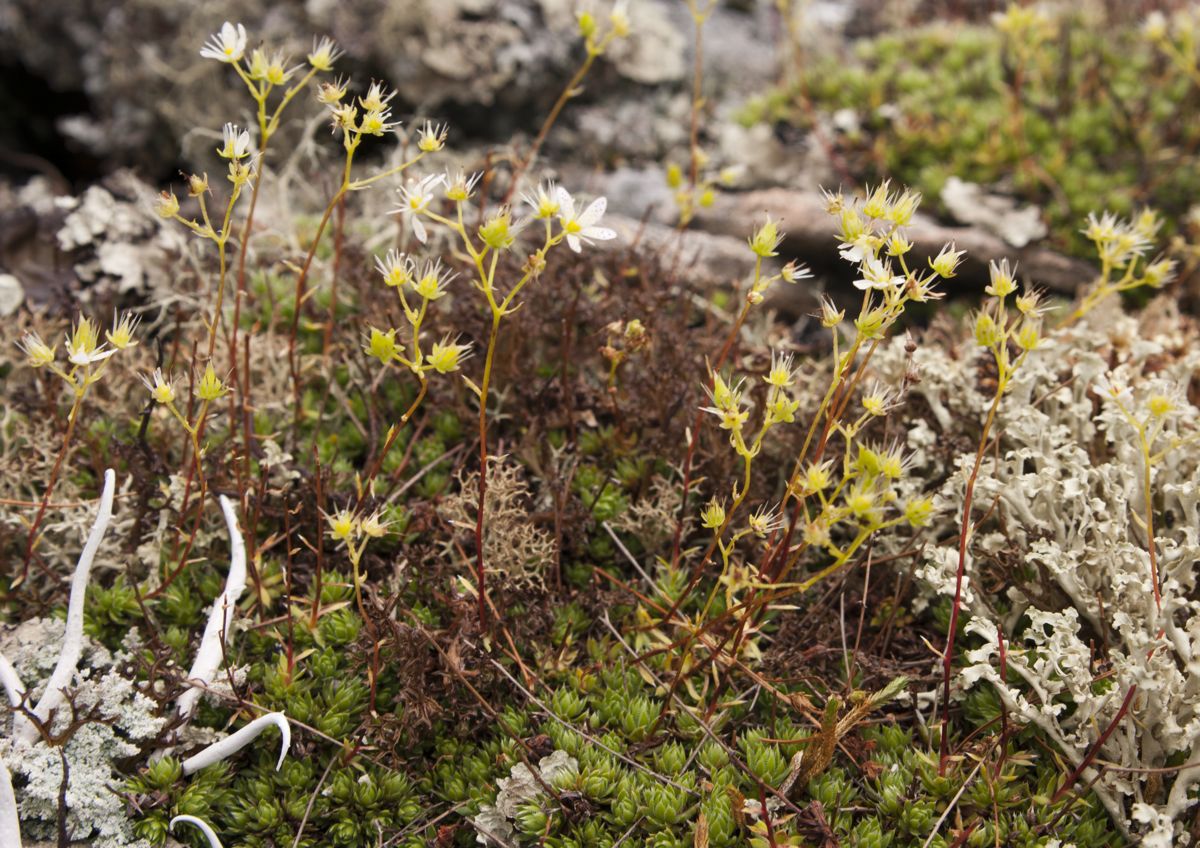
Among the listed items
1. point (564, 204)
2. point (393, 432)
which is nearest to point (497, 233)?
point (564, 204)

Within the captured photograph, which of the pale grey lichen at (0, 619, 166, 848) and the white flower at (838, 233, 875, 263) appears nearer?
the white flower at (838, 233, 875, 263)

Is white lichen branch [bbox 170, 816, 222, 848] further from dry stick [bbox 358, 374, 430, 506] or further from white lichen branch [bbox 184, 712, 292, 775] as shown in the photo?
dry stick [bbox 358, 374, 430, 506]

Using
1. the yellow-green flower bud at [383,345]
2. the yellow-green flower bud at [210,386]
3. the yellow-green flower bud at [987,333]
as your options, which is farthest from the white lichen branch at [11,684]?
the yellow-green flower bud at [987,333]

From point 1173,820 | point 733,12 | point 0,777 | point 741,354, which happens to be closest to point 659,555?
point 741,354

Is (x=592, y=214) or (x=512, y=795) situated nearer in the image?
(x=592, y=214)

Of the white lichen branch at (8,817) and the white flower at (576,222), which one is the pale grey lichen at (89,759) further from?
the white flower at (576,222)

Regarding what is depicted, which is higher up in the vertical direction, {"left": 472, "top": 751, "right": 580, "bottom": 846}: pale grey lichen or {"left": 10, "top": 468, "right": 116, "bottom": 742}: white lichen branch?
{"left": 10, "top": 468, "right": 116, "bottom": 742}: white lichen branch

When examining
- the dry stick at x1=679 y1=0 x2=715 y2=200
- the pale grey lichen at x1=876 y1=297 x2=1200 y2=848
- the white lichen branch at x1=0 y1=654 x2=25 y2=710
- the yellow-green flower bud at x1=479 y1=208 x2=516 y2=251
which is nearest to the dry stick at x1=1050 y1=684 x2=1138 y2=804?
the pale grey lichen at x1=876 y1=297 x2=1200 y2=848

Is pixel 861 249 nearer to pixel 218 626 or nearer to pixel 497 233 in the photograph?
pixel 497 233
